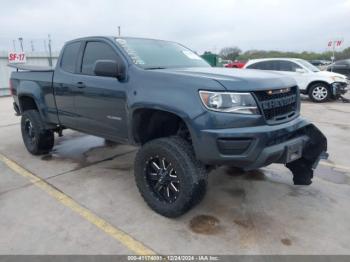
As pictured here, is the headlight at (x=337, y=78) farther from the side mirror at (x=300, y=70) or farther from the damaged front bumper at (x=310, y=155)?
the damaged front bumper at (x=310, y=155)

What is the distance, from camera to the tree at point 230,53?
4480cm

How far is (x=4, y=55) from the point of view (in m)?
17.0

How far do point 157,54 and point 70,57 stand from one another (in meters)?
1.47

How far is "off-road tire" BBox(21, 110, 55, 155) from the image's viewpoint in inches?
214

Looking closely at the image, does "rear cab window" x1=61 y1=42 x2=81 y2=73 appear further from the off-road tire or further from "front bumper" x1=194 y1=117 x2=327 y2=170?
"front bumper" x1=194 y1=117 x2=327 y2=170

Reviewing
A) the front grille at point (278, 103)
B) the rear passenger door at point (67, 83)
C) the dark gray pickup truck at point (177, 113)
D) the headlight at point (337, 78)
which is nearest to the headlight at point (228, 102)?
the dark gray pickup truck at point (177, 113)

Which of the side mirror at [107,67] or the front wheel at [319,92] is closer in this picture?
the side mirror at [107,67]

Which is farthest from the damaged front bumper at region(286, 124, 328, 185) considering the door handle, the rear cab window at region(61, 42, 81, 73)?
the rear cab window at region(61, 42, 81, 73)

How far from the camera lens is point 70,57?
484 cm

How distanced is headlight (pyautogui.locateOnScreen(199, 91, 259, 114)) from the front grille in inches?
5.1

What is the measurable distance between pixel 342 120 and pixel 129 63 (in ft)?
22.9

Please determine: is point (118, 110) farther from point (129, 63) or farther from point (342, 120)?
point (342, 120)


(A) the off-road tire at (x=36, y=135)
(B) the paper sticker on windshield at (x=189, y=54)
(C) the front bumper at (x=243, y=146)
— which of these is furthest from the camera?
(A) the off-road tire at (x=36, y=135)

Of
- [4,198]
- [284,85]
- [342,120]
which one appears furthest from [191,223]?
[342,120]
